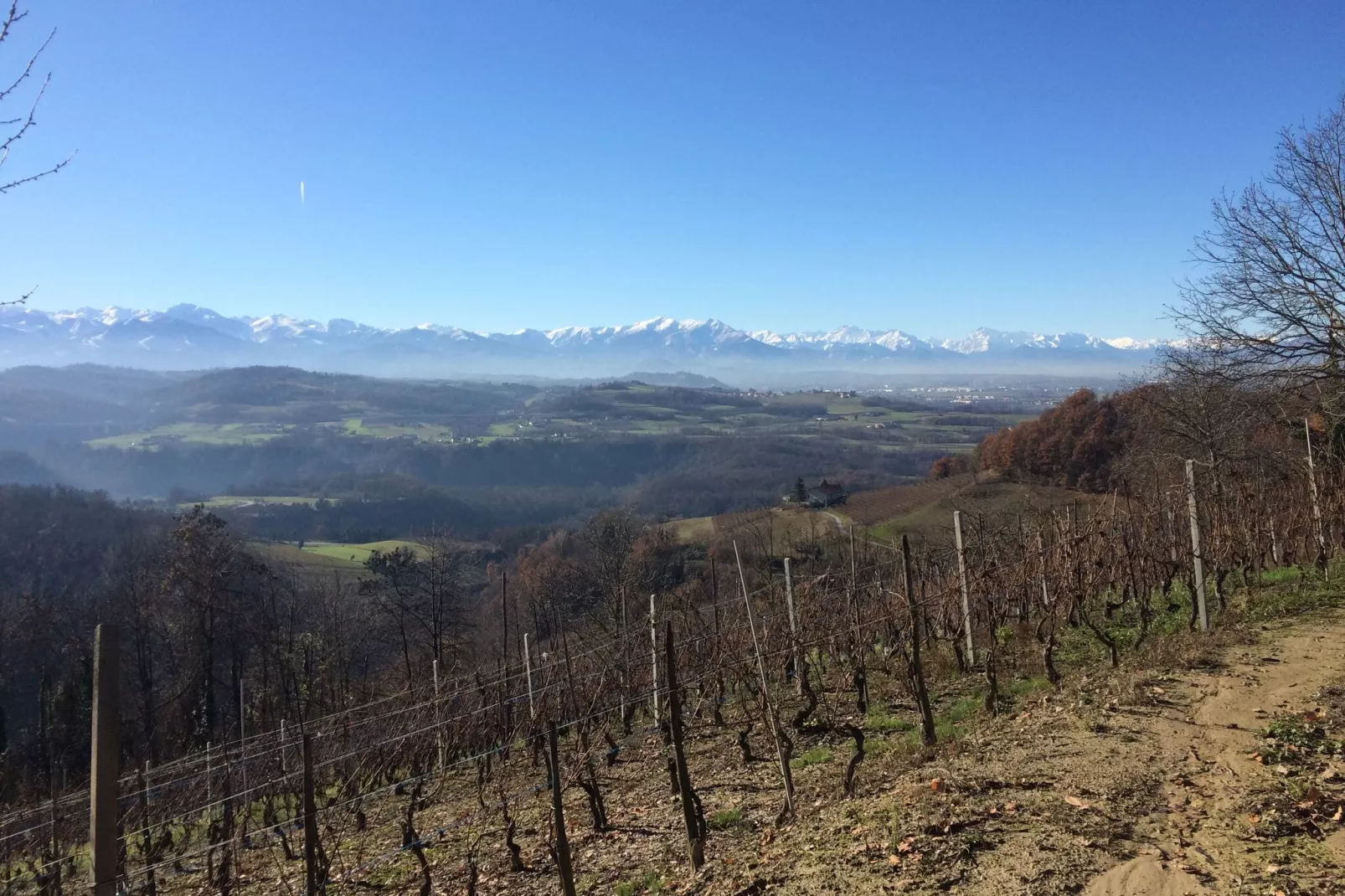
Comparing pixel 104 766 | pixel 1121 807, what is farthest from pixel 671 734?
pixel 104 766

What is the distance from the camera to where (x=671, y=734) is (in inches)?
320

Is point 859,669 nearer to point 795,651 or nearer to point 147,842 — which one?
point 795,651

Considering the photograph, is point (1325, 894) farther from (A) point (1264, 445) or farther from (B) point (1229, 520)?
(A) point (1264, 445)

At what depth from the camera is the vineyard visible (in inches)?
235

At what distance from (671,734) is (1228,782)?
4936 mm

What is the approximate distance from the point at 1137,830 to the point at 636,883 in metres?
3.10

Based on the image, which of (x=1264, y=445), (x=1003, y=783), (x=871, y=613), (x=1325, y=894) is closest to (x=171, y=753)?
(x=871, y=613)

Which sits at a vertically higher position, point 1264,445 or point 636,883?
point 1264,445

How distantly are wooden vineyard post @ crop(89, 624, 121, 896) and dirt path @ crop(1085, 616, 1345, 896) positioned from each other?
4.33 m

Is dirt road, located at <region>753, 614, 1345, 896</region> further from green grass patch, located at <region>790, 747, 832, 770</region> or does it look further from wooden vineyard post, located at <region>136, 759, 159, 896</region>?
wooden vineyard post, located at <region>136, 759, 159, 896</region>

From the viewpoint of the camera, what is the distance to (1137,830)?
13.7 feet

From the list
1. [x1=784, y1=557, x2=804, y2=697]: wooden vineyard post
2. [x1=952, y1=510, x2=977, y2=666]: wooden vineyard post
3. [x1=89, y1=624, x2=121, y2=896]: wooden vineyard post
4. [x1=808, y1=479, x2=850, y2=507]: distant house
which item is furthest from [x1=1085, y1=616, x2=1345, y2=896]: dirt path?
[x1=808, y1=479, x2=850, y2=507]: distant house

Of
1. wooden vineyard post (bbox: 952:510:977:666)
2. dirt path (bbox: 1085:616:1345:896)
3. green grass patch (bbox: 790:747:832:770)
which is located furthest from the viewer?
wooden vineyard post (bbox: 952:510:977:666)

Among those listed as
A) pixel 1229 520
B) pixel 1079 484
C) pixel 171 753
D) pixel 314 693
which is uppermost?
pixel 1229 520
